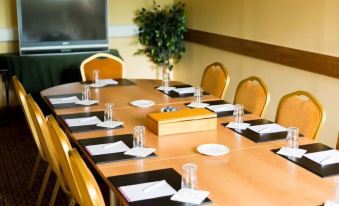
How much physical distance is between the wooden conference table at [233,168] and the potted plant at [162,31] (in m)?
3.29

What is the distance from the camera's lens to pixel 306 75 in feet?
13.6

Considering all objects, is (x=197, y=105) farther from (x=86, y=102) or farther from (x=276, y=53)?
(x=276, y=53)

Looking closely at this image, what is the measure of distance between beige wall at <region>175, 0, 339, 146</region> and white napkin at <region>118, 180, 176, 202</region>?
241cm

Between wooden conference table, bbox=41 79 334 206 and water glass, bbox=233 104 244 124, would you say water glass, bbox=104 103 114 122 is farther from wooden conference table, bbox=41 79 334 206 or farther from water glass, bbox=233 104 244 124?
water glass, bbox=233 104 244 124

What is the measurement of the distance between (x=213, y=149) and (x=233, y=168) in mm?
240

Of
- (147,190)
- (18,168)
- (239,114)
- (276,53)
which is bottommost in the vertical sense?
(18,168)

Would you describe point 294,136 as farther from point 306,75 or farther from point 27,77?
point 27,77

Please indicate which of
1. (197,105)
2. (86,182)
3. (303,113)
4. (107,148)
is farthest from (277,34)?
(86,182)

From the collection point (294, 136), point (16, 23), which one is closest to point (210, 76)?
point (294, 136)

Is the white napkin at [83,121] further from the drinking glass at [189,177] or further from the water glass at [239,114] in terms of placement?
the drinking glass at [189,177]

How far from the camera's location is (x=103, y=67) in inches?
177

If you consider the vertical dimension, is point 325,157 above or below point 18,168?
above

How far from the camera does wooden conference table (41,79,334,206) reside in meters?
1.81

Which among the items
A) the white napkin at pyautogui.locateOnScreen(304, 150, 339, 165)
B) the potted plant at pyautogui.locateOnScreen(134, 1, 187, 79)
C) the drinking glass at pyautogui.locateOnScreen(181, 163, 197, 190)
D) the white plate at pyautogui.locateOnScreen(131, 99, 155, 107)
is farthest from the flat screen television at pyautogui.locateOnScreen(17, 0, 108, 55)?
the drinking glass at pyautogui.locateOnScreen(181, 163, 197, 190)
